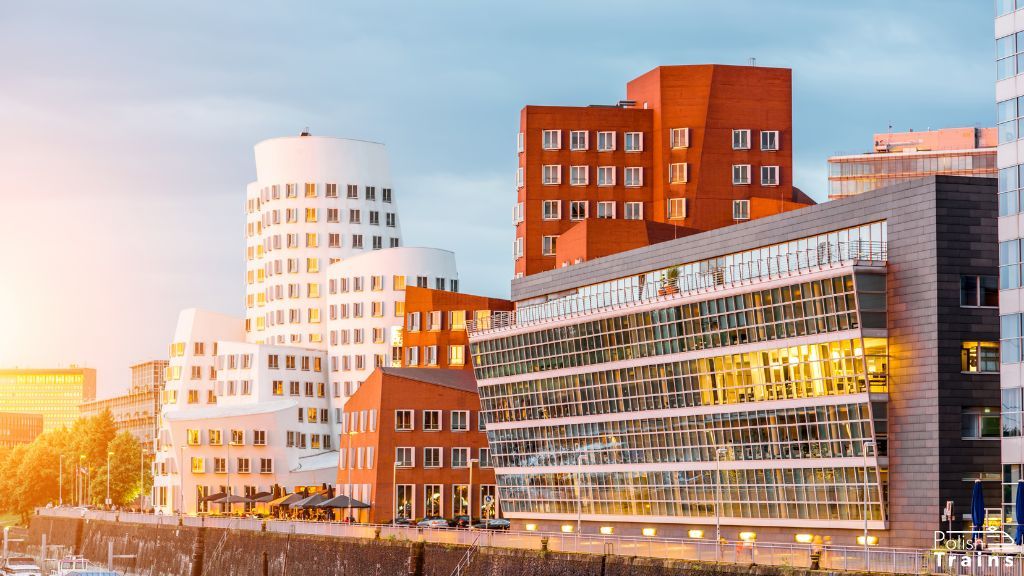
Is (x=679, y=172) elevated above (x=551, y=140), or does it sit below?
below

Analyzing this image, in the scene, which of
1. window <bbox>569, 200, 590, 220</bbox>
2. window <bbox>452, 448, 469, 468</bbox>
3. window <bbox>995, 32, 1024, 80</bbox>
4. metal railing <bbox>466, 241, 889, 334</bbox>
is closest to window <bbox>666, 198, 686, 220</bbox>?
window <bbox>569, 200, 590, 220</bbox>

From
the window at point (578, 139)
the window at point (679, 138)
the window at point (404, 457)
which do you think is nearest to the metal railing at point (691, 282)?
the window at point (404, 457)

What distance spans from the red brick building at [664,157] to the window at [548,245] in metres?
0.10

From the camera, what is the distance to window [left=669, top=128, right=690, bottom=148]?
150 meters

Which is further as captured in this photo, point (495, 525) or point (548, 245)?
point (548, 245)

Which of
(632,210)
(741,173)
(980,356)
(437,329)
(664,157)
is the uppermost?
(664,157)

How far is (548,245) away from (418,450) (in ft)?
79.2

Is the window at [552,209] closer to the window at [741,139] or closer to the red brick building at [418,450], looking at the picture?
the window at [741,139]

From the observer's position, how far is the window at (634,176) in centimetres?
15412

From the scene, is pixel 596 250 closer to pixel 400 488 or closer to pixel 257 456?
pixel 400 488

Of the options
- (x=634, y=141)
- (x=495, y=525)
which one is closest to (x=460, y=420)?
(x=495, y=525)

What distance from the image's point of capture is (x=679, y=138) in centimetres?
15038

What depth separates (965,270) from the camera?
85625mm

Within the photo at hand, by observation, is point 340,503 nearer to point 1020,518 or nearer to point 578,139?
point 578,139
